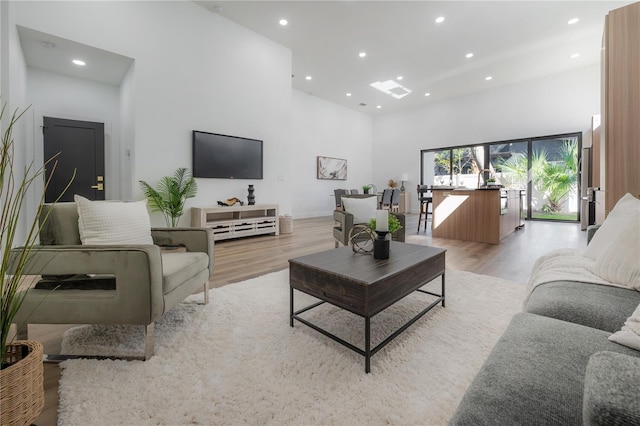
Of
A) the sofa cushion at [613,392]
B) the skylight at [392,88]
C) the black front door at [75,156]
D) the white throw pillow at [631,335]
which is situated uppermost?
the skylight at [392,88]

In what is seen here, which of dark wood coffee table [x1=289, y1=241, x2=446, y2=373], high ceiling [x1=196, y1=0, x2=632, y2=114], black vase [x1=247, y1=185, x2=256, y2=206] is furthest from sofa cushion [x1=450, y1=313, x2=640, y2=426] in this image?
high ceiling [x1=196, y1=0, x2=632, y2=114]

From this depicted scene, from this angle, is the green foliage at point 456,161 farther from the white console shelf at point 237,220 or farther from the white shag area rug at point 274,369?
the white shag area rug at point 274,369

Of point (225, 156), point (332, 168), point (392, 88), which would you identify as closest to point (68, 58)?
point (225, 156)

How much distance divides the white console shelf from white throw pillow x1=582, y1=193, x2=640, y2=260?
13.7 feet

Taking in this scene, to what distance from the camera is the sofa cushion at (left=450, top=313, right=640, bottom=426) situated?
1.99ft

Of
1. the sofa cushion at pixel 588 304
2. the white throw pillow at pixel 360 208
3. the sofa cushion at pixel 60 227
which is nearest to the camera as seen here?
the sofa cushion at pixel 588 304

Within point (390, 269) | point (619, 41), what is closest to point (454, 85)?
point (619, 41)

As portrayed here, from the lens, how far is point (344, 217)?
321 cm

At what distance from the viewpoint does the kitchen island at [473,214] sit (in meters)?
4.35

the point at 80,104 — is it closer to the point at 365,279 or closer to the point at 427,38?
the point at 365,279

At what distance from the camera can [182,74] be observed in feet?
14.4

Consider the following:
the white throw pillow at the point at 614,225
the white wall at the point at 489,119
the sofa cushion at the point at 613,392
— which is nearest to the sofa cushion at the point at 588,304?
the white throw pillow at the point at 614,225

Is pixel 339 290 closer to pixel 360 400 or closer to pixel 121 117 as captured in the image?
pixel 360 400

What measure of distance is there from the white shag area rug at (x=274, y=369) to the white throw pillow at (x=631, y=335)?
581 millimetres
